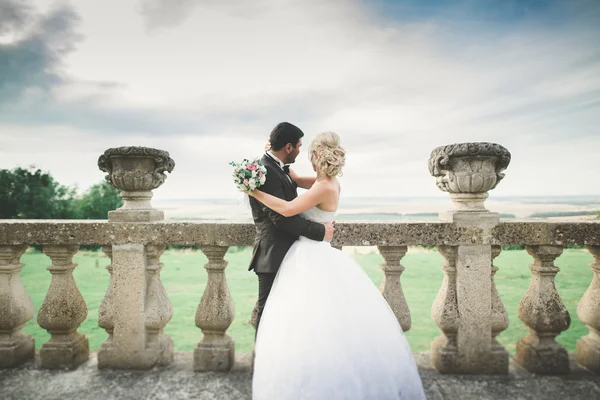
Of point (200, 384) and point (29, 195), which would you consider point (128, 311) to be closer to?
point (200, 384)

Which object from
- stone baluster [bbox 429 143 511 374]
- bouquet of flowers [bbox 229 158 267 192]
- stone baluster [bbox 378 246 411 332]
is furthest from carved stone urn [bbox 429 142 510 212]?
bouquet of flowers [bbox 229 158 267 192]

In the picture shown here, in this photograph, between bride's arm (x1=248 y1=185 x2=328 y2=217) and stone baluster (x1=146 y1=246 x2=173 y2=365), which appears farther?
stone baluster (x1=146 y1=246 x2=173 y2=365)

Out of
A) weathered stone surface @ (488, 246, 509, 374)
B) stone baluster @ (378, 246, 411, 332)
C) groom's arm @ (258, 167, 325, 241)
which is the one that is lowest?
weathered stone surface @ (488, 246, 509, 374)

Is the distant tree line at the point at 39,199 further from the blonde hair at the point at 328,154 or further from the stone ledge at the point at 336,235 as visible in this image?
the blonde hair at the point at 328,154

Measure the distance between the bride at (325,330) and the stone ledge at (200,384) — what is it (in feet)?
2.46

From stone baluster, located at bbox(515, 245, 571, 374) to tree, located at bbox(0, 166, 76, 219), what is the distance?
294 inches

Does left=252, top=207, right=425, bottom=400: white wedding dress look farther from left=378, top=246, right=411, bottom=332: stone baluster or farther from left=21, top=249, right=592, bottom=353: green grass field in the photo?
left=21, top=249, right=592, bottom=353: green grass field

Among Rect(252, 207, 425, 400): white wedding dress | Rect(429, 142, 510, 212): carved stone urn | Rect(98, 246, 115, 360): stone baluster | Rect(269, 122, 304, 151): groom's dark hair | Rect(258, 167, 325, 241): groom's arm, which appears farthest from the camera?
Rect(98, 246, 115, 360): stone baluster

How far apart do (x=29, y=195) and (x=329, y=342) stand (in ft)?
21.9

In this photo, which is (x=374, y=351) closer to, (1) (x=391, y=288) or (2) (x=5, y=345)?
(1) (x=391, y=288)

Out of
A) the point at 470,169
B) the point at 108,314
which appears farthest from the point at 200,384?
the point at 470,169

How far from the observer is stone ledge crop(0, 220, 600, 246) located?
10.0ft

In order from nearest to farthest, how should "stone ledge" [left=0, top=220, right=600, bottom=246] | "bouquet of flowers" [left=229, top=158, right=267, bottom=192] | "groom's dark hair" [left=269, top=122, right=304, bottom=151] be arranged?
"bouquet of flowers" [left=229, top=158, right=267, bottom=192]
"groom's dark hair" [left=269, top=122, right=304, bottom=151]
"stone ledge" [left=0, top=220, right=600, bottom=246]

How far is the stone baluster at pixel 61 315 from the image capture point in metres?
3.18
